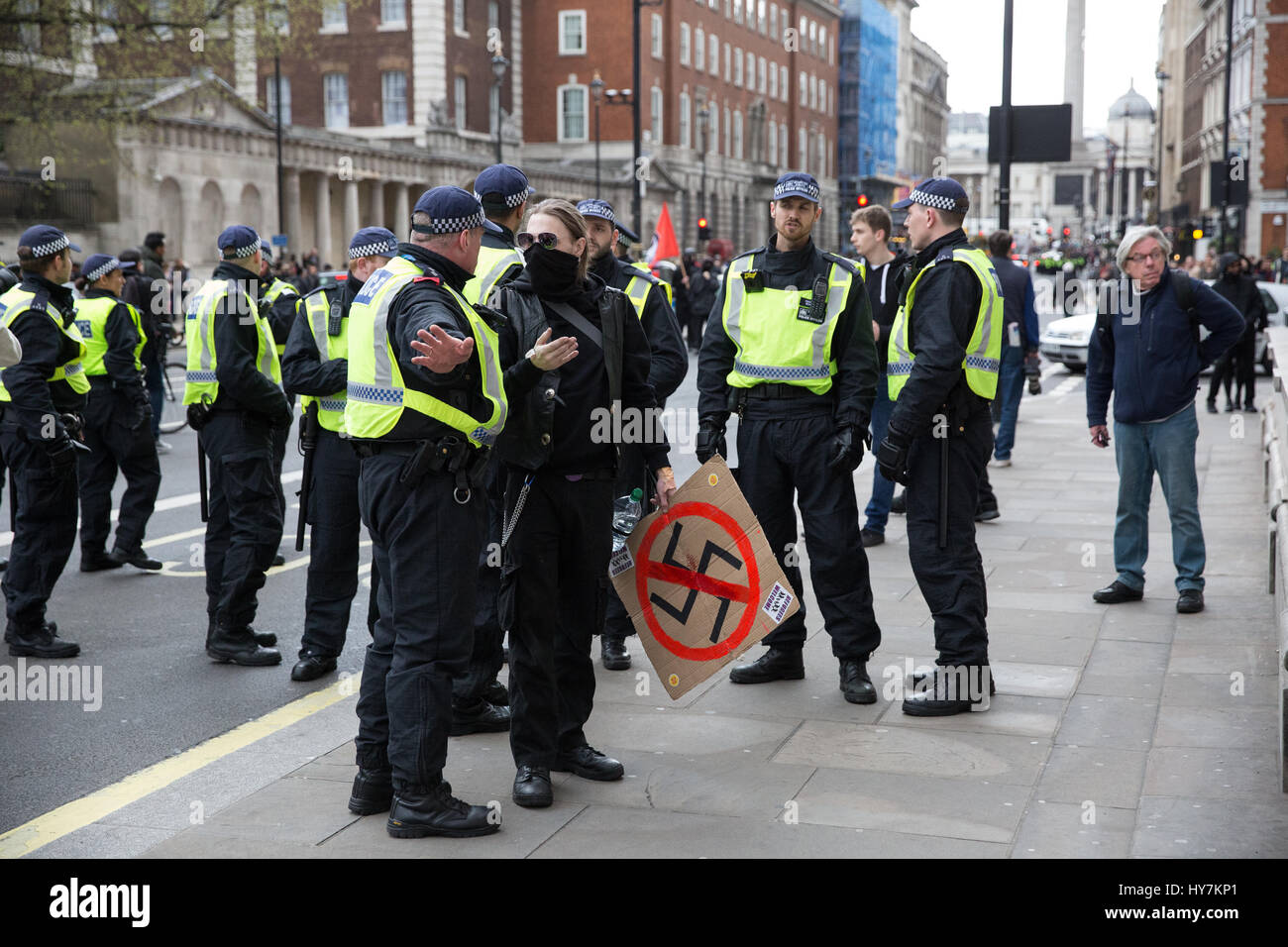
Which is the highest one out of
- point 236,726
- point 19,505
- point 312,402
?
point 312,402

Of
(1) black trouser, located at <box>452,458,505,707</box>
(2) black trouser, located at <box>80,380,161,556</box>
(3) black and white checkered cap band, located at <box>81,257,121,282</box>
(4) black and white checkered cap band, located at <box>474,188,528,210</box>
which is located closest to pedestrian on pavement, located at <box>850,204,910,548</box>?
(4) black and white checkered cap band, located at <box>474,188,528,210</box>

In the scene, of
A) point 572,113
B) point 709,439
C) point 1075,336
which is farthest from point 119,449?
point 572,113

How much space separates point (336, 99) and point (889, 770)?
194ft

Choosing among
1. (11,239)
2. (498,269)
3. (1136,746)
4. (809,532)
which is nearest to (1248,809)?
(1136,746)

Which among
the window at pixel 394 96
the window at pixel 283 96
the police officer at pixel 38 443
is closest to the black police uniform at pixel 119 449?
the police officer at pixel 38 443

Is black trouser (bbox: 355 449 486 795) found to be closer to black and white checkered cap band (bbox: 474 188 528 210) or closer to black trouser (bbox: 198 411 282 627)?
black and white checkered cap band (bbox: 474 188 528 210)

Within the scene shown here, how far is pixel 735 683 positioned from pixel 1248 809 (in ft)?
7.56

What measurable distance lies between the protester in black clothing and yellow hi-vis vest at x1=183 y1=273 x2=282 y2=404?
2556 mm

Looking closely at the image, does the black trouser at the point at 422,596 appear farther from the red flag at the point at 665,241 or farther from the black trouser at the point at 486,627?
the red flag at the point at 665,241

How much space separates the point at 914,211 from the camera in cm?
632

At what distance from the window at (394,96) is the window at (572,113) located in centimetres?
977
